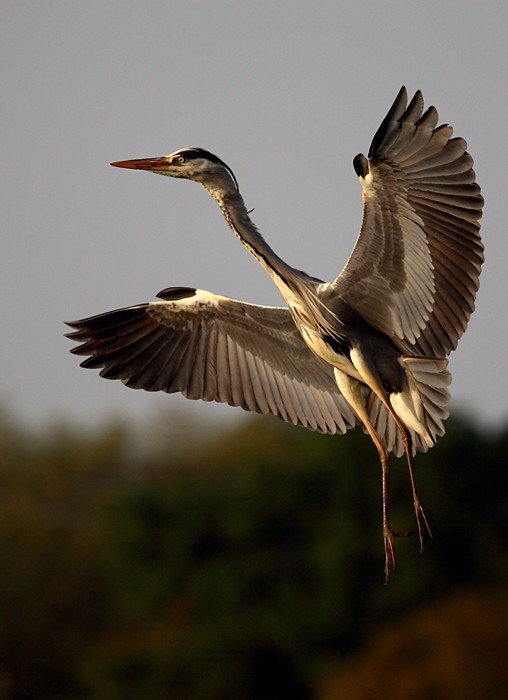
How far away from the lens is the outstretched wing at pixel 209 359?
9.91m

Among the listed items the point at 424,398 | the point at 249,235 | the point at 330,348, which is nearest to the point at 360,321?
the point at 330,348

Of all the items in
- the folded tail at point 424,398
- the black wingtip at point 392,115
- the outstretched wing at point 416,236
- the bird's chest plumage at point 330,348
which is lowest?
the folded tail at point 424,398

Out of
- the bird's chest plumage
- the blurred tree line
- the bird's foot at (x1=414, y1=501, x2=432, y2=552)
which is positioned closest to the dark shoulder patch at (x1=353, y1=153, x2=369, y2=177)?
the bird's chest plumage

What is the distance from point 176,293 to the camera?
1002cm

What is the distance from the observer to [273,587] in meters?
36.5

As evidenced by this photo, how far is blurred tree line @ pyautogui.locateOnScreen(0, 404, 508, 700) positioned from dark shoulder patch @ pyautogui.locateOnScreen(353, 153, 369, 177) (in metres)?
24.5

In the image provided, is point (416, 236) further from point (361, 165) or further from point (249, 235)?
point (249, 235)

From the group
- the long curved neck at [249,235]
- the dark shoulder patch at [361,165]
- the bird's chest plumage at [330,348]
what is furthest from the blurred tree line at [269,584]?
the dark shoulder patch at [361,165]

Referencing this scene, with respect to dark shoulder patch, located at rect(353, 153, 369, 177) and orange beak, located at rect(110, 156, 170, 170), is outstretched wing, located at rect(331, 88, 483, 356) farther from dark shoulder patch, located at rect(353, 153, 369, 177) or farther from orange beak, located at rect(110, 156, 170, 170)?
orange beak, located at rect(110, 156, 170, 170)

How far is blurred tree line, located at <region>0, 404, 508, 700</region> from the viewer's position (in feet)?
114

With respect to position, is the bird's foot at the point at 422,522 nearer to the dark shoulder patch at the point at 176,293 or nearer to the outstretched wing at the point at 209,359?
the outstretched wing at the point at 209,359

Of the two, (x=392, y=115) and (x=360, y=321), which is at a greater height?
(x=392, y=115)

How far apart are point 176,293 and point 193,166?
98 cm

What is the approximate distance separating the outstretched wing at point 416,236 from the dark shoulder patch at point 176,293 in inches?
53.6
